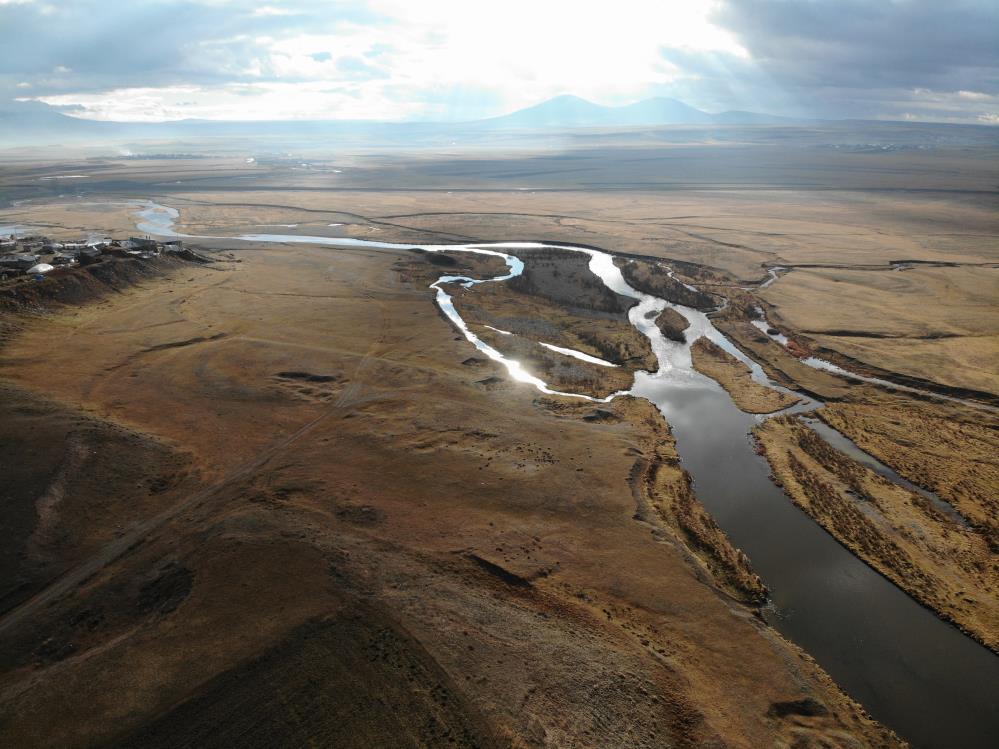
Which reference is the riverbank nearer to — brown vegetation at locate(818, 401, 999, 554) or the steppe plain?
the steppe plain

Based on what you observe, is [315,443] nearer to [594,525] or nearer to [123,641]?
[123,641]

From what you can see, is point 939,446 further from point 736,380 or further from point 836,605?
point 836,605

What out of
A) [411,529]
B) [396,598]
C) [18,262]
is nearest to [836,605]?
[396,598]

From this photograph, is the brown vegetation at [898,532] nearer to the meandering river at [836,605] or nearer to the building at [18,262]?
the meandering river at [836,605]

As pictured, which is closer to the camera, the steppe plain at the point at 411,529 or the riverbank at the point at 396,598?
the riverbank at the point at 396,598

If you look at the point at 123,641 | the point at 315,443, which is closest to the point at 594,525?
the point at 315,443

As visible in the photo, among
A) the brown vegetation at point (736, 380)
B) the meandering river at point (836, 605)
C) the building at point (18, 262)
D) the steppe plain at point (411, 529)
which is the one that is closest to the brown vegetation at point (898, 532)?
the steppe plain at point (411, 529)
